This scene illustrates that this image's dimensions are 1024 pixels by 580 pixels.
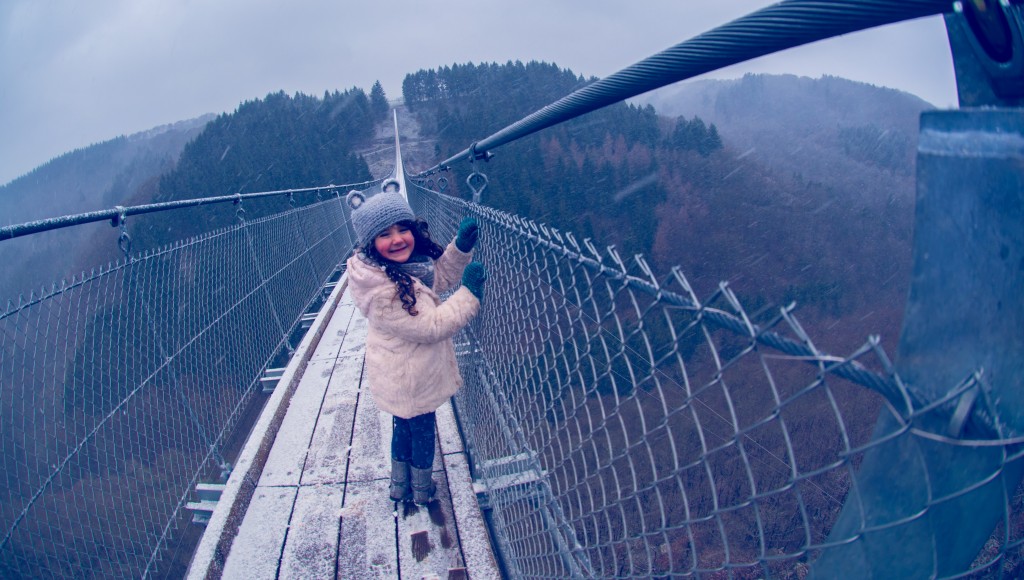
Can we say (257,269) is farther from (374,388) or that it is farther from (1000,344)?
(1000,344)

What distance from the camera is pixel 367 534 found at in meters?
2.37

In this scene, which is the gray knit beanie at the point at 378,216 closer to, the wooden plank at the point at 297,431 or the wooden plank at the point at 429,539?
the wooden plank at the point at 429,539

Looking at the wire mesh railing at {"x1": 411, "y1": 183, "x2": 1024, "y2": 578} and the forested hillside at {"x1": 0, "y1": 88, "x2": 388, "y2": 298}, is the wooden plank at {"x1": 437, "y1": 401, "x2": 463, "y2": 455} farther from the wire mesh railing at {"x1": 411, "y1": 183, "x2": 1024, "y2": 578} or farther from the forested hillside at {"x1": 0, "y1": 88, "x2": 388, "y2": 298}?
the forested hillside at {"x1": 0, "y1": 88, "x2": 388, "y2": 298}

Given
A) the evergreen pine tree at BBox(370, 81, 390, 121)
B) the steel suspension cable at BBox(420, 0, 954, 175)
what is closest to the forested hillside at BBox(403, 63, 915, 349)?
the evergreen pine tree at BBox(370, 81, 390, 121)

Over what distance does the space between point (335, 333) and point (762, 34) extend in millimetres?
4256

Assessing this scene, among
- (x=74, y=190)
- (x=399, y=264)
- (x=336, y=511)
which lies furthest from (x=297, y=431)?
(x=74, y=190)

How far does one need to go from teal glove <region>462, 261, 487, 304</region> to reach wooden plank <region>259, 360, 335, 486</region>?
1.50 m

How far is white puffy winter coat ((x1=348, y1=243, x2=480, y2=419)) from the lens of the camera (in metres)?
1.96

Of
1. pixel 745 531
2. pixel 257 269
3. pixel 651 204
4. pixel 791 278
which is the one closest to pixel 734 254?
pixel 791 278

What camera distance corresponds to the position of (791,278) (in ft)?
160

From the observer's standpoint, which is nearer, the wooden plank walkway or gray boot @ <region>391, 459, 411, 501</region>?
the wooden plank walkway

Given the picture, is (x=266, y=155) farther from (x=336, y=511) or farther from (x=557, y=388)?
(x=557, y=388)

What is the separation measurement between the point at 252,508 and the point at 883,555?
101 inches

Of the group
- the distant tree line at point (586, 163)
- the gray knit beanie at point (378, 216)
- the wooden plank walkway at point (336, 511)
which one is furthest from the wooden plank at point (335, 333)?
the distant tree line at point (586, 163)
